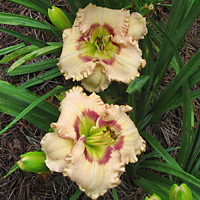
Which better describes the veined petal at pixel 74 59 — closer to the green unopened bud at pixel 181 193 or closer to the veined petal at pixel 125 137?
the veined petal at pixel 125 137

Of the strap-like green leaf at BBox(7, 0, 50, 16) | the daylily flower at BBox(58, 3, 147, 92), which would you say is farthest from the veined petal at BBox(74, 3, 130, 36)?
the strap-like green leaf at BBox(7, 0, 50, 16)

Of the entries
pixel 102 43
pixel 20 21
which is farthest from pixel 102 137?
pixel 20 21

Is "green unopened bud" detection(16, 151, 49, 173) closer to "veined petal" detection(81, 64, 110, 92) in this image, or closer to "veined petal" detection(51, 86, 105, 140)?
"veined petal" detection(51, 86, 105, 140)

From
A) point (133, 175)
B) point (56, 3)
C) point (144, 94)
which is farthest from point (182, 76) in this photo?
point (56, 3)

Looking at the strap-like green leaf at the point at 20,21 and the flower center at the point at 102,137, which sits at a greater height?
the strap-like green leaf at the point at 20,21

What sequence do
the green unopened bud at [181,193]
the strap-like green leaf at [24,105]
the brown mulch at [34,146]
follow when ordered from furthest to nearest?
the brown mulch at [34,146]
the strap-like green leaf at [24,105]
the green unopened bud at [181,193]

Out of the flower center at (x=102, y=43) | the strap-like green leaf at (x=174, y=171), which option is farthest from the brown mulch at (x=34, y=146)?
the flower center at (x=102, y=43)

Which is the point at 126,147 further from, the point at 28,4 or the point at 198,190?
the point at 28,4

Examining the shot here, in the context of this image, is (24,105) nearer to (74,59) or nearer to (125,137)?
(74,59)
